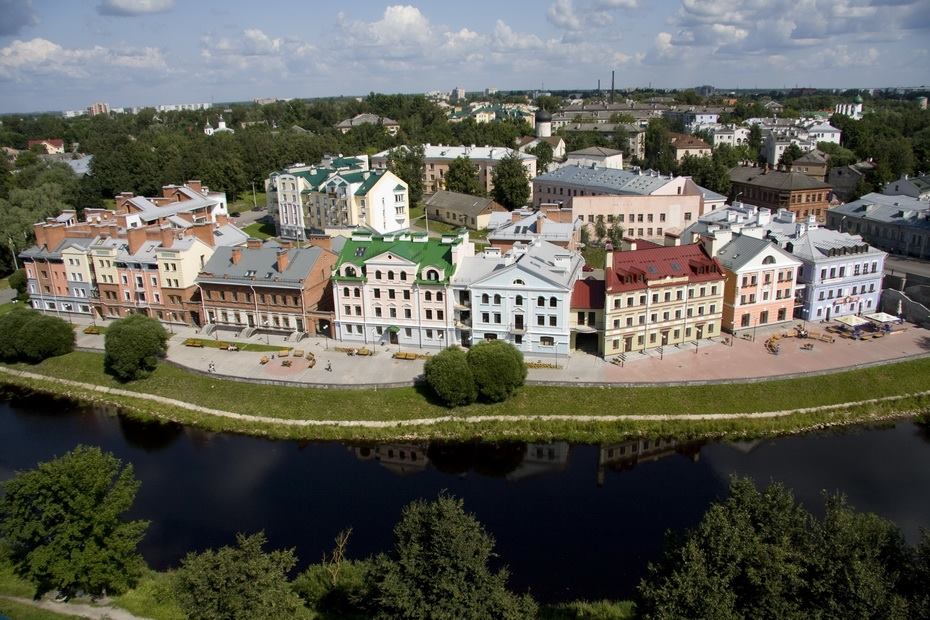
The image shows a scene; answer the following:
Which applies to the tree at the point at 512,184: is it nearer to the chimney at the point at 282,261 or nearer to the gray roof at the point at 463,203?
the gray roof at the point at 463,203

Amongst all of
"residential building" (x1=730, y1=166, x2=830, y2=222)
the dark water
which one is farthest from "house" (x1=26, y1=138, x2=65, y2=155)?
"residential building" (x1=730, y1=166, x2=830, y2=222)

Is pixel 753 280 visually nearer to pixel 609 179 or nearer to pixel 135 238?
pixel 609 179

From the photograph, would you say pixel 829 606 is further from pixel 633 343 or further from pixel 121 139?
pixel 121 139

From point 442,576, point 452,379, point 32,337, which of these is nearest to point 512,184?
point 452,379

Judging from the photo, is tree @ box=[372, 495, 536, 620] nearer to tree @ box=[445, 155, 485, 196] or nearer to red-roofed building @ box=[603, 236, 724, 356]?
red-roofed building @ box=[603, 236, 724, 356]

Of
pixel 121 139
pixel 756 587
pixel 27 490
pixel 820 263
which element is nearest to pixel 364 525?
pixel 27 490
